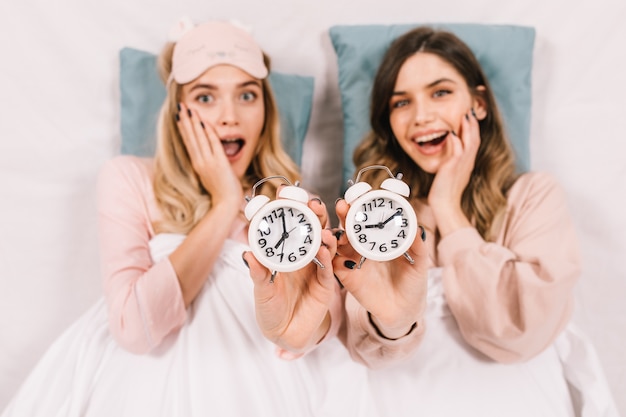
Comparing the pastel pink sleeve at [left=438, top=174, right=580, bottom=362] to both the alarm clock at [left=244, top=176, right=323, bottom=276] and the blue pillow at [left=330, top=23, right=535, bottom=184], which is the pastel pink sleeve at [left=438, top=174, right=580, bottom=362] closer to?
the blue pillow at [left=330, top=23, right=535, bottom=184]

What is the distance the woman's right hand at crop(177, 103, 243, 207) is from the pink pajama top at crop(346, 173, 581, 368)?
332mm

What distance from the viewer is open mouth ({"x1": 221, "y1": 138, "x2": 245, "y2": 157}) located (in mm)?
1232

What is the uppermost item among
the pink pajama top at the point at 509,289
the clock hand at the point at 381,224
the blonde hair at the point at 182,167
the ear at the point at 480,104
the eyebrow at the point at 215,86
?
the clock hand at the point at 381,224

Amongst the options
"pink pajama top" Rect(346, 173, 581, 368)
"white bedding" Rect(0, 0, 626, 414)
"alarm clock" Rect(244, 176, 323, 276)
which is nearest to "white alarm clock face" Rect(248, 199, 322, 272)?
"alarm clock" Rect(244, 176, 323, 276)

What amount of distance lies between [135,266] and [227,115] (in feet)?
1.13

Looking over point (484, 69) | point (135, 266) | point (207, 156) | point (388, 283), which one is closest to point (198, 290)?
point (135, 266)

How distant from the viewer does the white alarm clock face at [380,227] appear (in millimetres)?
769

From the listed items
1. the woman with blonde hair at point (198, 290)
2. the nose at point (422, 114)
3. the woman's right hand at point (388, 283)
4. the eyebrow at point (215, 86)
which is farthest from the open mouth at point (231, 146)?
the woman's right hand at point (388, 283)

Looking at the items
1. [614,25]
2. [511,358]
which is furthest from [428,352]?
[614,25]

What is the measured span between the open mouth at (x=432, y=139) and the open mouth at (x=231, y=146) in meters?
0.36

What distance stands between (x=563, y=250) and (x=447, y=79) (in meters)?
0.40

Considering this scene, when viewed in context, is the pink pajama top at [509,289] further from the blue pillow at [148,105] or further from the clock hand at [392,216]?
the blue pillow at [148,105]

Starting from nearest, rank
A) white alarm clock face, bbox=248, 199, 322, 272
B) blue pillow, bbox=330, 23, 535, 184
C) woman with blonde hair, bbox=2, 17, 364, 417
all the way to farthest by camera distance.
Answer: white alarm clock face, bbox=248, 199, 322, 272, woman with blonde hair, bbox=2, 17, 364, 417, blue pillow, bbox=330, 23, 535, 184

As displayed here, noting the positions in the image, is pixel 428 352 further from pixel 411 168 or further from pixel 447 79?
pixel 447 79
